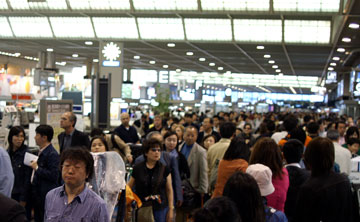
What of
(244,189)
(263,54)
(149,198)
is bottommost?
(149,198)

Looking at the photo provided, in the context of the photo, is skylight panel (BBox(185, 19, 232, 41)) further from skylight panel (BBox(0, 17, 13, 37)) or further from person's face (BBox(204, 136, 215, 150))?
person's face (BBox(204, 136, 215, 150))

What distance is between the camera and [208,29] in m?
22.5

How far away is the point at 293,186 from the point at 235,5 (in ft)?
47.0

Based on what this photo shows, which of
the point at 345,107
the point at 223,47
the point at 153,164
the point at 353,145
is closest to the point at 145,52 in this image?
the point at 223,47

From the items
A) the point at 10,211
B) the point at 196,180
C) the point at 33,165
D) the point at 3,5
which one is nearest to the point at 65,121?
the point at 33,165

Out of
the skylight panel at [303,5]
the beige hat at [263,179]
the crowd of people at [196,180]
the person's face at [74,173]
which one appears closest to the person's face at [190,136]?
the crowd of people at [196,180]

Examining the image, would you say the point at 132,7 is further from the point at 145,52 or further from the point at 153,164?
the point at 153,164

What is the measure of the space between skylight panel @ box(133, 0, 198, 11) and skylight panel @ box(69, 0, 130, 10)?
0.50m

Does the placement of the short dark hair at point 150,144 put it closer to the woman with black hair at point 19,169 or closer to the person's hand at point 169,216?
the person's hand at point 169,216

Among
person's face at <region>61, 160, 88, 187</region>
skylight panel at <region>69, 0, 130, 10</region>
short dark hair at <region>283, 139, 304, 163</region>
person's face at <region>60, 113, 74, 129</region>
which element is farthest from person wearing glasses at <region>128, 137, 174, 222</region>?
skylight panel at <region>69, 0, 130, 10</region>

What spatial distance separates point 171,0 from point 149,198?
13.5 m

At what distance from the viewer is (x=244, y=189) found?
3832mm

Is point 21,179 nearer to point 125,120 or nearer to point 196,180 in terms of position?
point 196,180

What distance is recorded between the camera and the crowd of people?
390 cm
